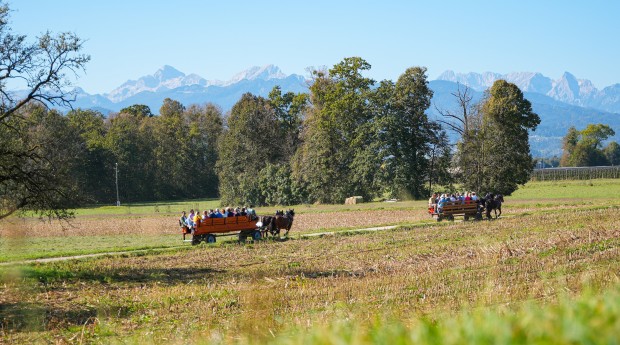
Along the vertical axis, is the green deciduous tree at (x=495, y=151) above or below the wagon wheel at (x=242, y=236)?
above

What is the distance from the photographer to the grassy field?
2.84 m

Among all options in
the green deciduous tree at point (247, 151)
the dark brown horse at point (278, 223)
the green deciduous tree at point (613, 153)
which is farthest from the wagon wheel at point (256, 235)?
the green deciduous tree at point (613, 153)

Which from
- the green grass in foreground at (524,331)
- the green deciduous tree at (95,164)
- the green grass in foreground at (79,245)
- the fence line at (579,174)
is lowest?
the green grass in foreground at (79,245)

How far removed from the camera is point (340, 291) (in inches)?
537

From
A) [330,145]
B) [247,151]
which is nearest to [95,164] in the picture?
[247,151]

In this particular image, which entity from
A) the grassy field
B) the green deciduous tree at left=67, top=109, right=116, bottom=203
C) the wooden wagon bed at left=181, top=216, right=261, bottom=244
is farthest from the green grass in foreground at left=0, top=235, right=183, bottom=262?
the green deciduous tree at left=67, top=109, right=116, bottom=203

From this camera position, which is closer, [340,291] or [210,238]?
[340,291]

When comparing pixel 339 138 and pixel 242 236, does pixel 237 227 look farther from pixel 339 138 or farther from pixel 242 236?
pixel 339 138

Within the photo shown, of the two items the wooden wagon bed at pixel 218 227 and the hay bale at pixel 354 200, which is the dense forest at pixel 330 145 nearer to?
the hay bale at pixel 354 200

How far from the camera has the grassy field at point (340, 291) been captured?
9.31 feet

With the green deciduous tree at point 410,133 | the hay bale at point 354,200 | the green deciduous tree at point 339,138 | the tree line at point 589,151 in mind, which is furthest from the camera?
the tree line at point 589,151

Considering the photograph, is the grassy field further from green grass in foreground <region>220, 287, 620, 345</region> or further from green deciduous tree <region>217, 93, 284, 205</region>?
green deciduous tree <region>217, 93, 284, 205</region>

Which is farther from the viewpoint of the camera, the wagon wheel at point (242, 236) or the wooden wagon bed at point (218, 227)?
the wagon wheel at point (242, 236)

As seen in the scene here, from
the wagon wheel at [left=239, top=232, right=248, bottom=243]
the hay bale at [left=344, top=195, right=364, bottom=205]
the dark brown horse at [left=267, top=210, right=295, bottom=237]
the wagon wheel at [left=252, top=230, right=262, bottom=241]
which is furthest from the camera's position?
the hay bale at [left=344, top=195, right=364, bottom=205]
